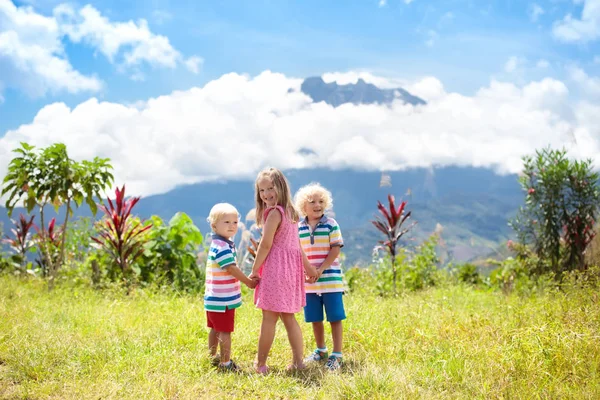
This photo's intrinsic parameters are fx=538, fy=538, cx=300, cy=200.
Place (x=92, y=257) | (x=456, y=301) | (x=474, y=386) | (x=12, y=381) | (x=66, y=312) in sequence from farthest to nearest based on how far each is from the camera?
(x=92, y=257), (x=456, y=301), (x=66, y=312), (x=12, y=381), (x=474, y=386)

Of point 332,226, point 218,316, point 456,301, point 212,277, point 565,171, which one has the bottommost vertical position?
point 456,301

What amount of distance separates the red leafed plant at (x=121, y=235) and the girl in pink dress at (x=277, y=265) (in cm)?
471

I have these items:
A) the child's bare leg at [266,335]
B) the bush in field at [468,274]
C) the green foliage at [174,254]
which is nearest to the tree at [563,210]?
the bush in field at [468,274]

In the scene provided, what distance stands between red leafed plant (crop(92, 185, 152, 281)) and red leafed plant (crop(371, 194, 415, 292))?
371 centimetres

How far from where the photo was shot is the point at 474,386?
339 cm

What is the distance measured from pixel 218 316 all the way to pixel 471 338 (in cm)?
218

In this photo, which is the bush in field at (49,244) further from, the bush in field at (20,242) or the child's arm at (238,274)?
the child's arm at (238,274)

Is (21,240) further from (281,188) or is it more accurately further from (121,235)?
(281,188)

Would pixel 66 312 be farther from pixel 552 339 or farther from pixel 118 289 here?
pixel 552 339

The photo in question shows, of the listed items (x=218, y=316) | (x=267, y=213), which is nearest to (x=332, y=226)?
(x=267, y=213)

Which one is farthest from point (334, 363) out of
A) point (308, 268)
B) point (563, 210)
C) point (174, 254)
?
point (563, 210)

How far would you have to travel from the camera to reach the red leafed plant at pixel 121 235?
8258mm

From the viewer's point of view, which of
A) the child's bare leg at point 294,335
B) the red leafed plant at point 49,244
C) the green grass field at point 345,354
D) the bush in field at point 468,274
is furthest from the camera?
the bush in field at point 468,274

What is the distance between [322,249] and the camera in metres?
4.35
